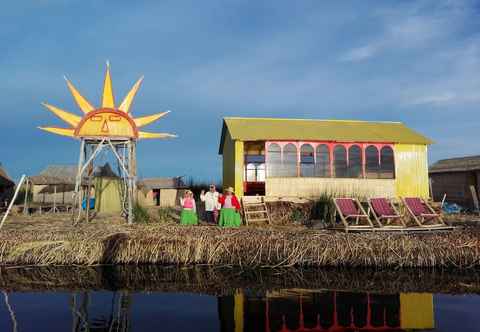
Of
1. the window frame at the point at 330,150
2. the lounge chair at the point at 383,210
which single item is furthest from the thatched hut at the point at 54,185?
the lounge chair at the point at 383,210

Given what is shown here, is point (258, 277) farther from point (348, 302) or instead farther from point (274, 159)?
point (274, 159)

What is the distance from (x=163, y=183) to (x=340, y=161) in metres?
25.8

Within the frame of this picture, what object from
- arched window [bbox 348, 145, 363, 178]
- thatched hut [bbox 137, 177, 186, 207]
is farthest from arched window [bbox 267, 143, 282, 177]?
thatched hut [bbox 137, 177, 186, 207]

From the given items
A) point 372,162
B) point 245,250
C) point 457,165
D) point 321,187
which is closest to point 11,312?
point 245,250

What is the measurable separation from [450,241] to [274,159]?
890 centimetres

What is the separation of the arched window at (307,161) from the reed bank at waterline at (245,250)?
7.55 meters

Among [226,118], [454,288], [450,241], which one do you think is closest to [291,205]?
[226,118]

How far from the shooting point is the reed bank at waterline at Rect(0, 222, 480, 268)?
456 inches

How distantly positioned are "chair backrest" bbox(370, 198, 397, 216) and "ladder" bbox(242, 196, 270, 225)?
4198 millimetres

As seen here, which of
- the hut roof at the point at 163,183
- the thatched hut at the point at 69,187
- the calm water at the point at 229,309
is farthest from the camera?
the hut roof at the point at 163,183

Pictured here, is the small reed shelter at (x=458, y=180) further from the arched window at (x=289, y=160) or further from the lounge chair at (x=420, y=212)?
the arched window at (x=289, y=160)

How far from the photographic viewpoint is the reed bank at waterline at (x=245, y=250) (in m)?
11.6

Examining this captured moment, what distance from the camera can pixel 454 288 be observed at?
10141 millimetres

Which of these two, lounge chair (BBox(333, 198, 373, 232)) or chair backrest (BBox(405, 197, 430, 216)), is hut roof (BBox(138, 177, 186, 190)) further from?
chair backrest (BBox(405, 197, 430, 216))
